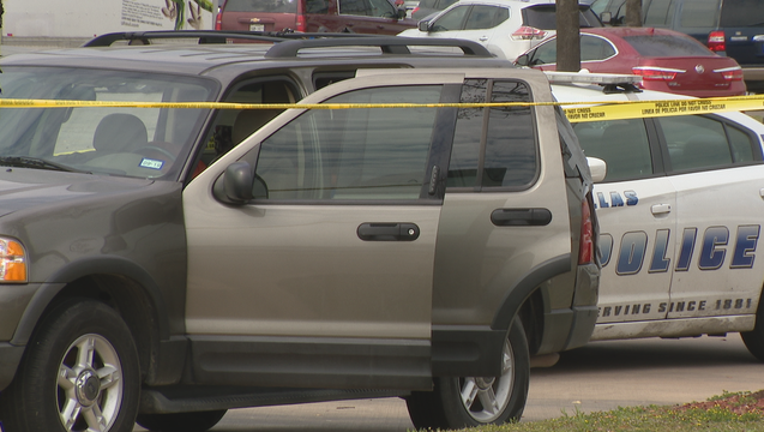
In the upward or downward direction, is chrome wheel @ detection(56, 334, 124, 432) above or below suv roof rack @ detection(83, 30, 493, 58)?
below

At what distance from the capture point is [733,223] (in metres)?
8.03

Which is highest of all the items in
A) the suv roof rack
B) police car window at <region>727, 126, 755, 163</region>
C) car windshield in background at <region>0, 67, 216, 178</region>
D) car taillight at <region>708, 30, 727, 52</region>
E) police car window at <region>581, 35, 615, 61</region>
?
the suv roof rack

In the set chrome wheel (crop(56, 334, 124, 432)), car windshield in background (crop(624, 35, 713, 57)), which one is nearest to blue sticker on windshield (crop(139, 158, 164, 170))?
chrome wheel (crop(56, 334, 124, 432))

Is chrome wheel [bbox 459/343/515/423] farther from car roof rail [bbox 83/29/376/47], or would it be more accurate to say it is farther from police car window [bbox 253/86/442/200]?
car roof rail [bbox 83/29/376/47]

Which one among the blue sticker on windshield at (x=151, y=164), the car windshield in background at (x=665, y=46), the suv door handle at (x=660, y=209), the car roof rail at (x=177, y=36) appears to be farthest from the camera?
the car windshield in background at (x=665, y=46)

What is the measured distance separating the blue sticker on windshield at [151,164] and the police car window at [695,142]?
417cm

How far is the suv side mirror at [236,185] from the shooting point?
4925mm

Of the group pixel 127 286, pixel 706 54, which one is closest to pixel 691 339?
pixel 127 286

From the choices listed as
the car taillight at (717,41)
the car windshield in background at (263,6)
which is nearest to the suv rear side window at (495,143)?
the car taillight at (717,41)

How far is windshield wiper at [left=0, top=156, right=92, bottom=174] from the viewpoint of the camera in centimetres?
510

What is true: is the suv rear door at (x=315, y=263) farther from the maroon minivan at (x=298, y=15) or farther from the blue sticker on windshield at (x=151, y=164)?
the maroon minivan at (x=298, y=15)

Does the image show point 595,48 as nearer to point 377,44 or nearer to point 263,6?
point 263,6

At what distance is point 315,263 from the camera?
5059mm

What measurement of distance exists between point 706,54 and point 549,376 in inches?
404
